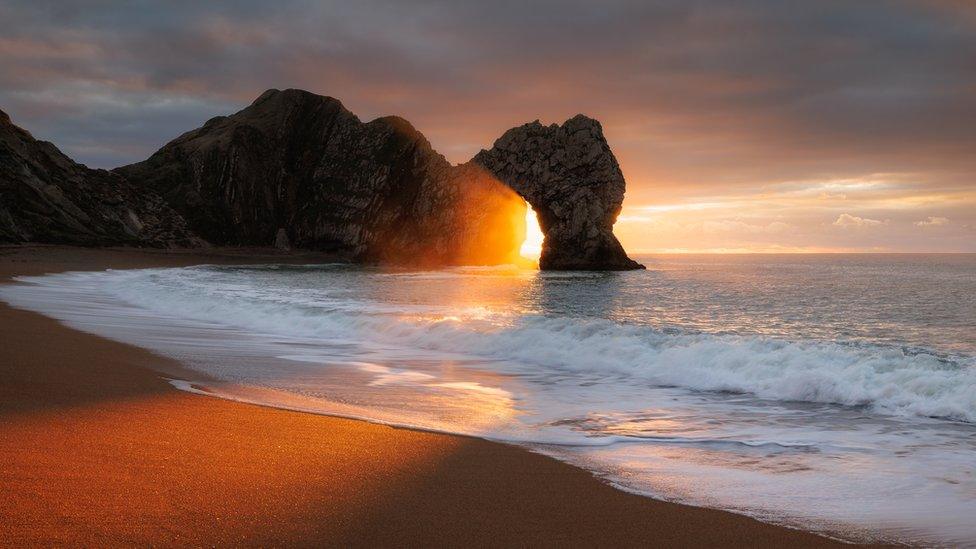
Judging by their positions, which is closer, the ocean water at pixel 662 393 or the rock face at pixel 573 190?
the ocean water at pixel 662 393

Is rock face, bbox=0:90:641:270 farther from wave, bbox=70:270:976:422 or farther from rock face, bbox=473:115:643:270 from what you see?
wave, bbox=70:270:976:422

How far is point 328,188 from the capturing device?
375ft

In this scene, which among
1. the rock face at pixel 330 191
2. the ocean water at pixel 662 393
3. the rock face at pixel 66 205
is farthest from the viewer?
the rock face at pixel 330 191

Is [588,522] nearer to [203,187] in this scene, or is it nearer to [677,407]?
[677,407]

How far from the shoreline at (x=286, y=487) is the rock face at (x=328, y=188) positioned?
9028cm

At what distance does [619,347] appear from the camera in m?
14.0

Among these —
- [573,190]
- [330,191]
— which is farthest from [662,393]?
[330,191]

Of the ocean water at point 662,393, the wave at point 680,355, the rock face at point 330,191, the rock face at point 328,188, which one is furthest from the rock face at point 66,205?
the wave at point 680,355

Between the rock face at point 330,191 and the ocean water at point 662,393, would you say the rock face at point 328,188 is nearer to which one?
the rock face at point 330,191

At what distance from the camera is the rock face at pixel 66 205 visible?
227 feet

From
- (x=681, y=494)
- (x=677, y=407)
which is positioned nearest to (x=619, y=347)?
(x=677, y=407)

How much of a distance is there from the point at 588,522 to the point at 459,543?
0.93m

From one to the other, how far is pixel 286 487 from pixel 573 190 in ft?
253

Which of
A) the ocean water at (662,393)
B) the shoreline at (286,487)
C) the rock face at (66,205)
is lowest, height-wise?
the ocean water at (662,393)
